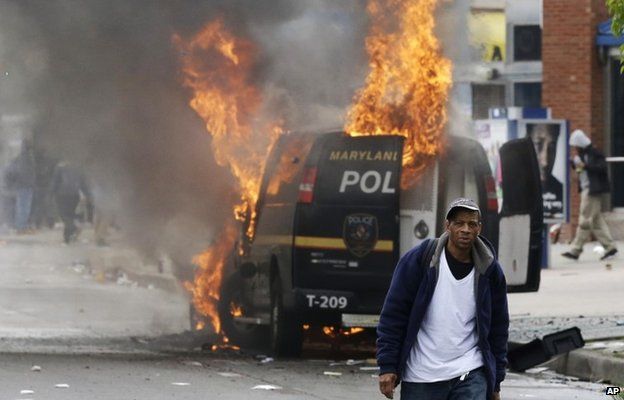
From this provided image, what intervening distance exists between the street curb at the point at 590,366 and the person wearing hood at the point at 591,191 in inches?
384

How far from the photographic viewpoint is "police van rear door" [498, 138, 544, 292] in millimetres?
13125

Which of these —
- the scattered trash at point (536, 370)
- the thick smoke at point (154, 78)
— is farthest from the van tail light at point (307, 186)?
the scattered trash at point (536, 370)

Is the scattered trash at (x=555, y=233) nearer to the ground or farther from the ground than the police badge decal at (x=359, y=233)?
farther from the ground

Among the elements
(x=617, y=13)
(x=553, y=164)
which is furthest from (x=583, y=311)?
(x=553, y=164)

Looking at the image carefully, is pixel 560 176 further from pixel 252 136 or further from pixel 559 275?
pixel 252 136

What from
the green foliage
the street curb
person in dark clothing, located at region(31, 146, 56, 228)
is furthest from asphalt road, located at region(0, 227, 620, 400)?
person in dark clothing, located at region(31, 146, 56, 228)

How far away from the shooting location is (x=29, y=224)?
1302 inches

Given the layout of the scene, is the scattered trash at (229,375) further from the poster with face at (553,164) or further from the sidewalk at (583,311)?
the poster with face at (553,164)

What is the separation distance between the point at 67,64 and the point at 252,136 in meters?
1.99

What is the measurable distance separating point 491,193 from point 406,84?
4.16 ft

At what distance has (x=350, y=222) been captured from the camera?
496 inches

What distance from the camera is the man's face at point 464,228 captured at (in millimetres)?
6582

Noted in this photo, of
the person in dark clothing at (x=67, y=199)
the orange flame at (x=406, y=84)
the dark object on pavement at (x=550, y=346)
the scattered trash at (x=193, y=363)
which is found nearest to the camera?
the dark object on pavement at (x=550, y=346)

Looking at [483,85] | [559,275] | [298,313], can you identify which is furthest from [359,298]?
[483,85]
